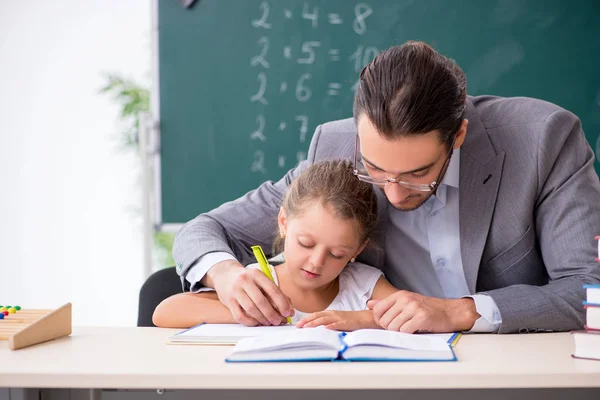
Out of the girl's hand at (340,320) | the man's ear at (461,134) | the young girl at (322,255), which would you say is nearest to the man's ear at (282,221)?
the young girl at (322,255)

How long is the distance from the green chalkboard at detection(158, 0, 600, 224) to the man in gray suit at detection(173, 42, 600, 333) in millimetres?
1226

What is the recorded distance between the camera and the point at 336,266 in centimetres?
161

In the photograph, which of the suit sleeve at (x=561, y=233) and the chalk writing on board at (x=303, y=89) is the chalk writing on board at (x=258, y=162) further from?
the suit sleeve at (x=561, y=233)

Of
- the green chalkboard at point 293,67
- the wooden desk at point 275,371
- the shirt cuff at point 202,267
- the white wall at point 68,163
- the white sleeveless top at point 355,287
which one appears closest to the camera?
the wooden desk at point 275,371

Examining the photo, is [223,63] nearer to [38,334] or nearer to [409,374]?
[38,334]

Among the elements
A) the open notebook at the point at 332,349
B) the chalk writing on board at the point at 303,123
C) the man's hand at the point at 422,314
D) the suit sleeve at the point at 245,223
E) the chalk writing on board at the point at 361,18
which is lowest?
the man's hand at the point at 422,314

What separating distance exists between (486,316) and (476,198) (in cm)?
36

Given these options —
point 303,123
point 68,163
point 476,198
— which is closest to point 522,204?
point 476,198

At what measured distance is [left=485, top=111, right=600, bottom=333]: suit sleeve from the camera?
1405mm

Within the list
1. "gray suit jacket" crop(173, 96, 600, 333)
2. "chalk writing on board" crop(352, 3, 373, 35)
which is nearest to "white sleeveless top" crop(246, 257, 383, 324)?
"gray suit jacket" crop(173, 96, 600, 333)

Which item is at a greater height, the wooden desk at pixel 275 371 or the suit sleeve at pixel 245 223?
the suit sleeve at pixel 245 223

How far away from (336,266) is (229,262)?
25 cm

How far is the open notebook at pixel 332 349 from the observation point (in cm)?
107

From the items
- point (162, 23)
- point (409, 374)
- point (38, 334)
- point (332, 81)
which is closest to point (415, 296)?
point (409, 374)
